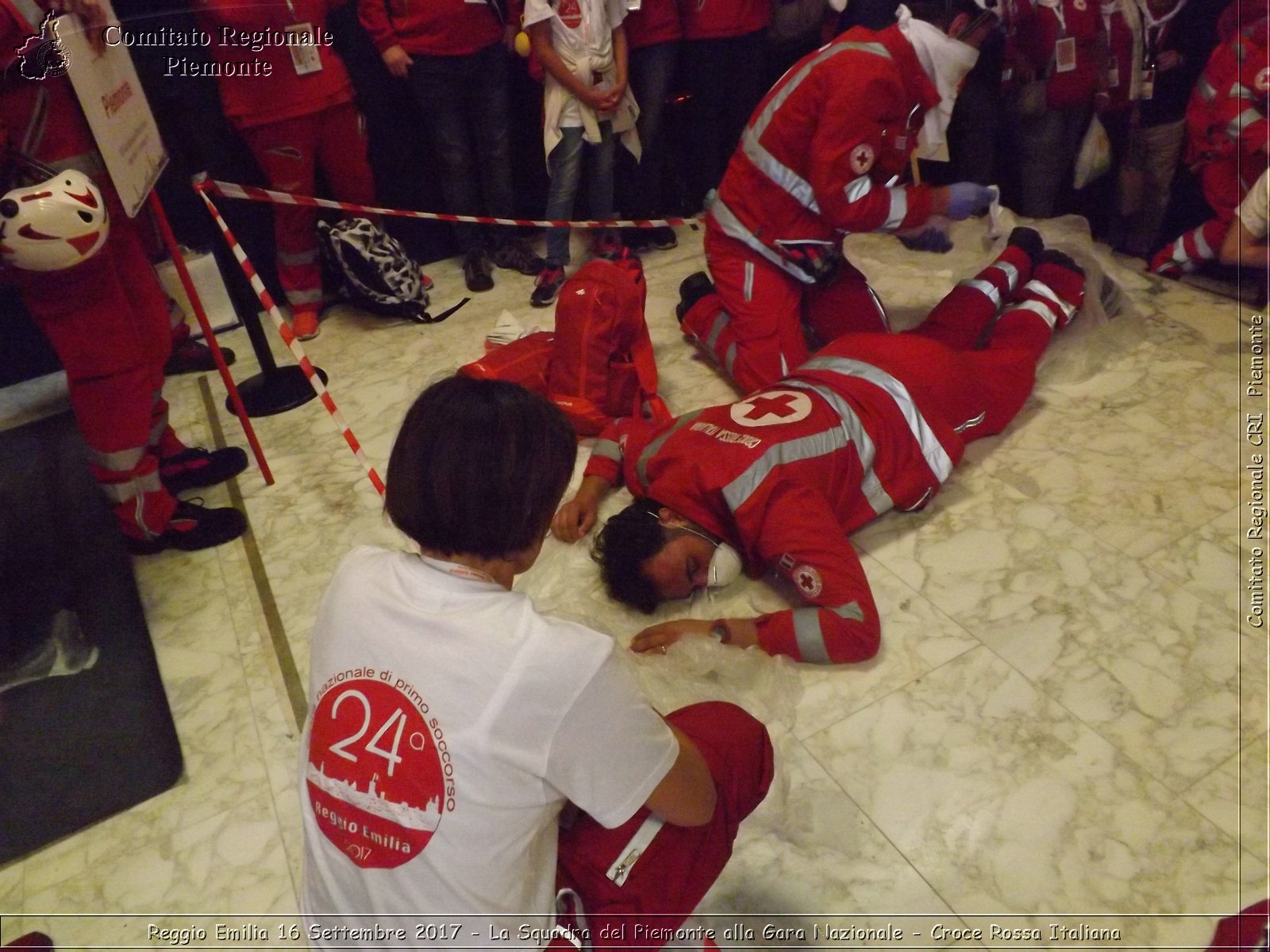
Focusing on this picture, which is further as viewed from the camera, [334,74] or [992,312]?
[334,74]

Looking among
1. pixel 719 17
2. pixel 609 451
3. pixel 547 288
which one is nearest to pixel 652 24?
pixel 719 17

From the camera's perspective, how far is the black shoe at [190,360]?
278 cm

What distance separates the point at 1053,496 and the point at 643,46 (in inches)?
82.7

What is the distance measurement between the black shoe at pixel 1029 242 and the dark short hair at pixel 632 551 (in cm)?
151

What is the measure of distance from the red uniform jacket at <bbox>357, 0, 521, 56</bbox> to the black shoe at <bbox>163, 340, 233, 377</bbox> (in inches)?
46.1

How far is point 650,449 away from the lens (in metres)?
1.85

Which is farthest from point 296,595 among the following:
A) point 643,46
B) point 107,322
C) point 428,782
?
point 643,46

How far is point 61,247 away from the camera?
1532 millimetres

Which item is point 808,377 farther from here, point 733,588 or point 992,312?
point 992,312

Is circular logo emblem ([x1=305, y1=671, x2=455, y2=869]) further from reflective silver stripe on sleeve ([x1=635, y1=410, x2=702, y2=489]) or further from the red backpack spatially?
the red backpack

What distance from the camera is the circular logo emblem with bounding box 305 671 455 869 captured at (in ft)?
2.58

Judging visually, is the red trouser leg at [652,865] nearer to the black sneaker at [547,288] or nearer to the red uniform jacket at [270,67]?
the black sneaker at [547,288]

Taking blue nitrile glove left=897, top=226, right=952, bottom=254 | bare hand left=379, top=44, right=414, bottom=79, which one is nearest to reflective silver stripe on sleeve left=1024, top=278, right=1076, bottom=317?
blue nitrile glove left=897, top=226, right=952, bottom=254

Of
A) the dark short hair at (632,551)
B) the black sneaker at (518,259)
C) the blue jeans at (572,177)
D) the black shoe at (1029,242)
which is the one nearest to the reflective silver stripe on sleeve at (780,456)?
the dark short hair at (632,551)
